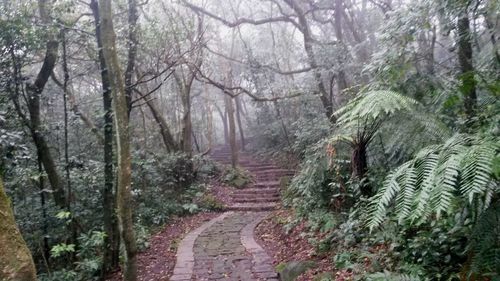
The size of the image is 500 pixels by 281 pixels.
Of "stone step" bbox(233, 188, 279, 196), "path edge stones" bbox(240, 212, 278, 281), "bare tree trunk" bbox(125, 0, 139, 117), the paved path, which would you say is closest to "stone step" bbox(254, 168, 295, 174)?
"stone step" bbox(233, 188, 279, 196)

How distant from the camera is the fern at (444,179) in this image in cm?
185

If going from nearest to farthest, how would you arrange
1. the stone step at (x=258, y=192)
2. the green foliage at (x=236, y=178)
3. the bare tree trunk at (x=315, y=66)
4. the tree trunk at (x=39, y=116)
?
the tree trunk at (x=39, y=116) → the bare tree trunk at (x=315, y=66) → the stone step at (x=258, y=192) → the green foliage at (x=236, y=178)

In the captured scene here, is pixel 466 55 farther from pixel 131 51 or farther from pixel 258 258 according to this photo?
pixel 131 51

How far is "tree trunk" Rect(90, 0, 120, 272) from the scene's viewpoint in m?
5.63

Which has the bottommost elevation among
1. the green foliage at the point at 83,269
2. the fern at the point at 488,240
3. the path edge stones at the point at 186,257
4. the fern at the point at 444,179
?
the path edge stones at the point at 186,257

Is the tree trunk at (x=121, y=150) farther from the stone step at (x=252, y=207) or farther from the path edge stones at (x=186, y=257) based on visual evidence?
the stone step at (x=252, y=207)

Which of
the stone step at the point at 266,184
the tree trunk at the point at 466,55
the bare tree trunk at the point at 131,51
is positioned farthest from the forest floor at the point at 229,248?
the bare tree trunk at the point at 131,51

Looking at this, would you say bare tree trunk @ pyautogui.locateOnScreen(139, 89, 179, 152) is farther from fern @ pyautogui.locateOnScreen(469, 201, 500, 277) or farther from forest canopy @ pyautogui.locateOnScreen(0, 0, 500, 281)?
fern @ pyautogui.locateOnScreen(469, 201, 500, 277)

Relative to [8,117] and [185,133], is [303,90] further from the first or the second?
[8,117]

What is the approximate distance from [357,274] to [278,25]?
1771cm

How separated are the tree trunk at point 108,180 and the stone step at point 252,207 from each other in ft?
16.1

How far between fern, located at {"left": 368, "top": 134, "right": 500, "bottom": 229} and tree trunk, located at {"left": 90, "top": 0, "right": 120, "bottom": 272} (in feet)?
14.8

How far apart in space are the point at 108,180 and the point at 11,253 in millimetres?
3969

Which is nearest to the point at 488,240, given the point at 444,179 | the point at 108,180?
the point at 444,179
